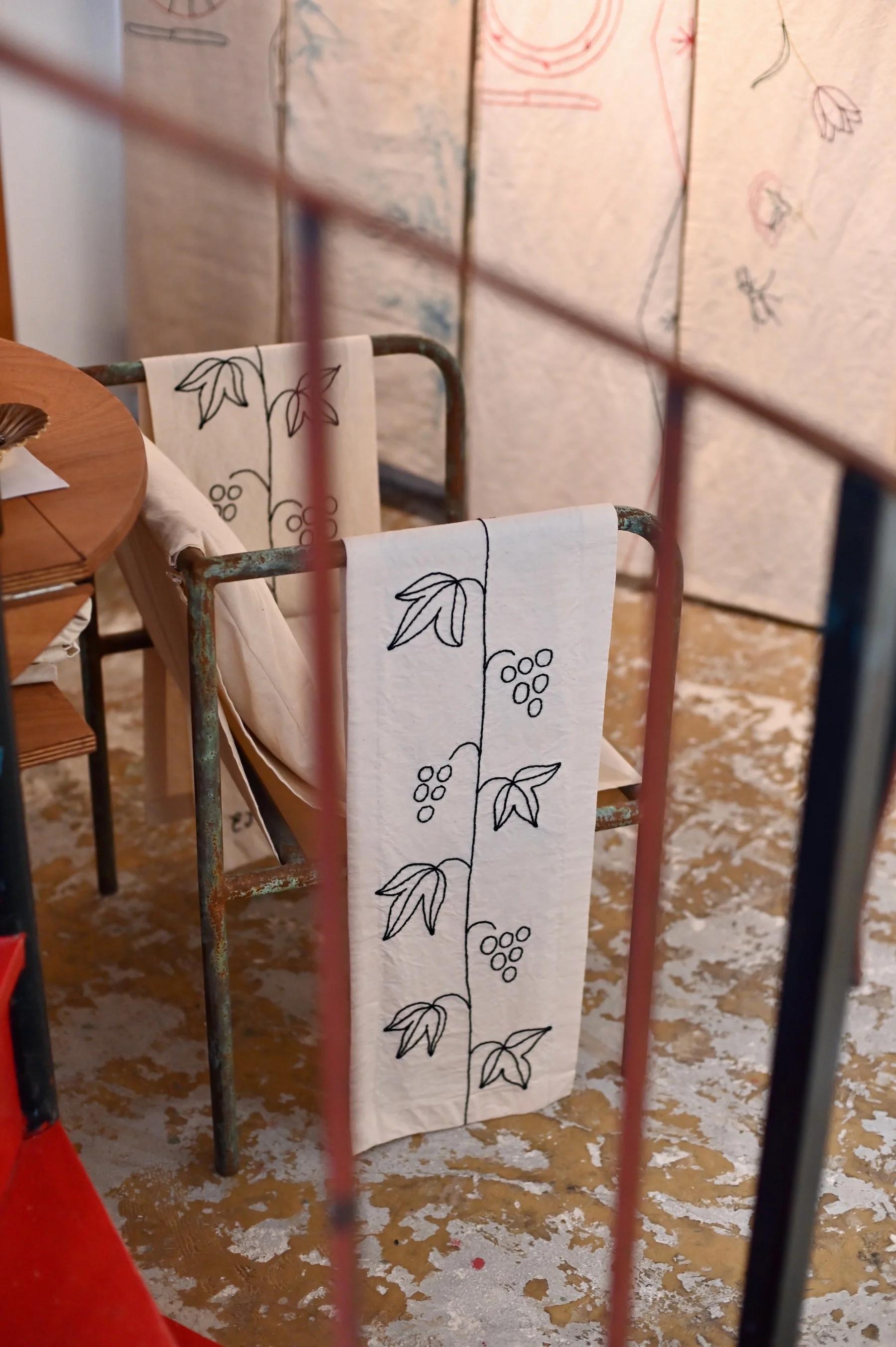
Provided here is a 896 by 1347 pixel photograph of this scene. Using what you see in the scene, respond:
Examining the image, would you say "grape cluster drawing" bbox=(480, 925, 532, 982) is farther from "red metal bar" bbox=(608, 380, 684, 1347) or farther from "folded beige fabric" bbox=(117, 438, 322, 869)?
"red metal bar" bbox=(608, 380, 684, 1347)

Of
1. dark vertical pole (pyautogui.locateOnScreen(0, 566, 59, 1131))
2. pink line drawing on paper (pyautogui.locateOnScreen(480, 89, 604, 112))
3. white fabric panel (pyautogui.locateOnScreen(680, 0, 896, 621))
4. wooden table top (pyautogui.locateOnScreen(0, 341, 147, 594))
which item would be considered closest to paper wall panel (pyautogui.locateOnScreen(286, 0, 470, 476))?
pink line drawing on paper (pyautogui.locateOnScreen(480, 89, 604, 112))

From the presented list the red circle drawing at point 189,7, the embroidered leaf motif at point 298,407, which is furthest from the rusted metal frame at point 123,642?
the red circle drawing at point 189,7

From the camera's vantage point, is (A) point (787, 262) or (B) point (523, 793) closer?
(B) point (523, 793)

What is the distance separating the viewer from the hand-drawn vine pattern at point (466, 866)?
1.24 m

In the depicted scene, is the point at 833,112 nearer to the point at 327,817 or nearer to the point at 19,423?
the point at 19,423

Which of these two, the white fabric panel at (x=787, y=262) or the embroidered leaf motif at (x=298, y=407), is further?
the white fabric panel at (x=787, y=262)

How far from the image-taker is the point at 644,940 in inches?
24.4

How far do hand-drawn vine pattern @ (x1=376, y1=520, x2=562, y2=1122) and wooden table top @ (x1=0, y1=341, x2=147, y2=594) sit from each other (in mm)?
275

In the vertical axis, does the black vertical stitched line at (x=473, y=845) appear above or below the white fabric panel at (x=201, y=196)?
below

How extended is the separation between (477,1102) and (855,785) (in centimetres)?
113

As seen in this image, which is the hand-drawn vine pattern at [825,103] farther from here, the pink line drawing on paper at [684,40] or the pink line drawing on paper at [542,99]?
the pink line drawing on paper at [542,99]

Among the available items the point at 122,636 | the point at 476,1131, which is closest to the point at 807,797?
the point at 476,1131

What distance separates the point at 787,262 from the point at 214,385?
4.18 feet

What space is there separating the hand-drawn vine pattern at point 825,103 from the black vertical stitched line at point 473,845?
1.46 m
